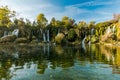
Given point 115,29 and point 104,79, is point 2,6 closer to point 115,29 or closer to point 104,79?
point 104,79

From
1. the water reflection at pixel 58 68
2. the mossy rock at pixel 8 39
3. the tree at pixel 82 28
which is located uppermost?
the tree at pixel 82 28

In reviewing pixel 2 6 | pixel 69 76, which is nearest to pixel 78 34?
pixel 2 6

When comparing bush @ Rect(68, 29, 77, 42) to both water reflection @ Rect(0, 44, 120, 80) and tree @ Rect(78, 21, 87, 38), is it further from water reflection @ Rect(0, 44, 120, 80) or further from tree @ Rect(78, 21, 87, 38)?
water reflection @ Rect(0, 44, 120, 80)

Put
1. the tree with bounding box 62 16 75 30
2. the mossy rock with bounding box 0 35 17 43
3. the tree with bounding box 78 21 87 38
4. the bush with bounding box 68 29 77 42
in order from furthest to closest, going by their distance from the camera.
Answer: the tree with bounding box 62 16 75 30, the tree with bounding box 78 21 87 38, the bush with bounding box 68 29 77 42, the mossy rock with bounding box 0 35 17 43

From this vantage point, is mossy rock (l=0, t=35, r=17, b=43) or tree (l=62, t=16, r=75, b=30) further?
tree (l=62, t=16, r=75, b=30)

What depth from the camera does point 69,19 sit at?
141500mm

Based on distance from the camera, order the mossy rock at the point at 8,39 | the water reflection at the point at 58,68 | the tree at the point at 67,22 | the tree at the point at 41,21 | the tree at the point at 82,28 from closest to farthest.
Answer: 1. the water reflection at the point at 58,68
2. the mossy rock at the point at 8,39
3. the tree at the point at 41,21
4. the tree at the point at 82,28
5. the tree at the point at 67,22

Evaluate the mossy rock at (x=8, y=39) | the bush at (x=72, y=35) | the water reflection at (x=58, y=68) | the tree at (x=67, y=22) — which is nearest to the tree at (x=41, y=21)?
the tree at (x=67, y=22)

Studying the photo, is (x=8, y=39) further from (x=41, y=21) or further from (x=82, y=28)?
(x=82, y=28)

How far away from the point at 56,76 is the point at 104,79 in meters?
4.66

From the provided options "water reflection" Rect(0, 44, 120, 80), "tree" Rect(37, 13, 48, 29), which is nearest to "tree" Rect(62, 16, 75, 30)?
"tree" Rect(37, 13, 48, 29)

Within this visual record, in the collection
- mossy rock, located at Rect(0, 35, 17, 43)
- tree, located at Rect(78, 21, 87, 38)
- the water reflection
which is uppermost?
tree, located at Rect(78, 21, 87, 38)

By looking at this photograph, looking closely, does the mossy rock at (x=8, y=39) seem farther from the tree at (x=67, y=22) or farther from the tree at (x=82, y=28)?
the tree at (x=82, y=28)

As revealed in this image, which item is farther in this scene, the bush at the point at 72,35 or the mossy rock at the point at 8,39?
the bush at the point at 72,35
